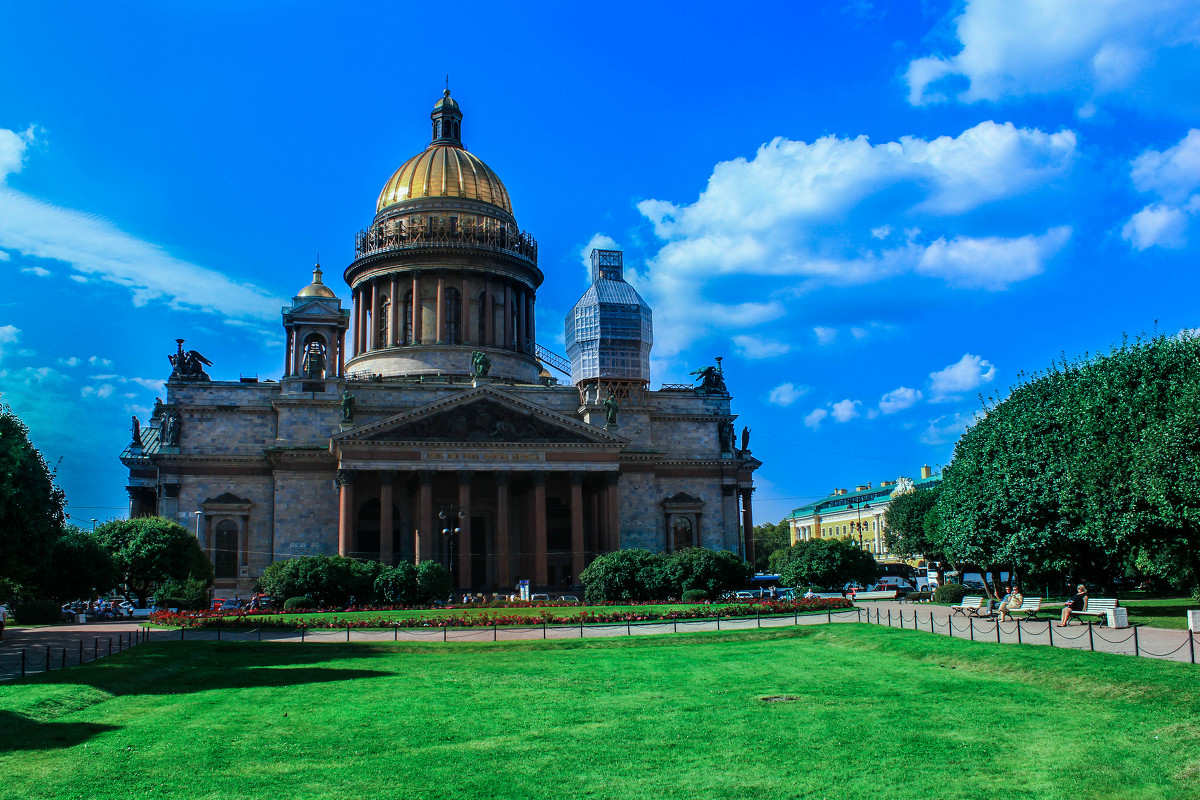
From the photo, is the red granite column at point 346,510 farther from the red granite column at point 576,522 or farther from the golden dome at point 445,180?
the golden dome at point 445,180

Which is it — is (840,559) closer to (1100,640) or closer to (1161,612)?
(1161,612)

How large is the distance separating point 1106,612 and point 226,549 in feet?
174

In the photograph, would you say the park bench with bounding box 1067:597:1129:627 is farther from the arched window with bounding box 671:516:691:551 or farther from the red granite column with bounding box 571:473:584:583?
the arched window with bounding box 671:516:691:551

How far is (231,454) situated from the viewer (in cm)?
6556

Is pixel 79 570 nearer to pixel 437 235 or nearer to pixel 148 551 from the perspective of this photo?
pixel 148 551

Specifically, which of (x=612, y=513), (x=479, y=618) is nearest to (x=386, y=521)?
(x=612, y=513)

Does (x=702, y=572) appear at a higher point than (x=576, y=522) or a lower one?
lower

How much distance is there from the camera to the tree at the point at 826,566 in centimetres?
5203

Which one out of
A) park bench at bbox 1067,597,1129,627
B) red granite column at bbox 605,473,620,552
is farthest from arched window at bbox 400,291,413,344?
park bench at bbox 1067,597,1129,627

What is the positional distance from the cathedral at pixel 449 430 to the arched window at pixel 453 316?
13 cm

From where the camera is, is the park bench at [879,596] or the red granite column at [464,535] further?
the park bench at [879,596]

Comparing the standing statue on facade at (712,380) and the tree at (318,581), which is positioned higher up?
the standing statue on facade at (712,380)

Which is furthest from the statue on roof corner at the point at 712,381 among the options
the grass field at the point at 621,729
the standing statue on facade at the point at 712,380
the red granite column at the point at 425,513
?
the grass field at the point at 621,729

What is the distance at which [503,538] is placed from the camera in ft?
198
